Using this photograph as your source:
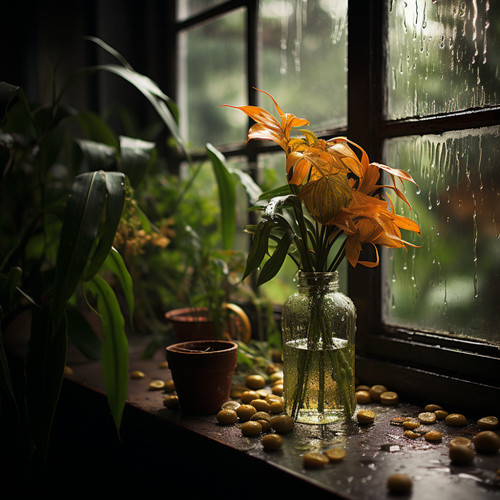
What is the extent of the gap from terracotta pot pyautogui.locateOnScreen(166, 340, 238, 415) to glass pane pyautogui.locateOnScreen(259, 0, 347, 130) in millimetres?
634

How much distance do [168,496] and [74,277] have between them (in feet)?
1.68

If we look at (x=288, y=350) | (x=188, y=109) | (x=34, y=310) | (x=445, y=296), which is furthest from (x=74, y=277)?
(x=188, y=109)

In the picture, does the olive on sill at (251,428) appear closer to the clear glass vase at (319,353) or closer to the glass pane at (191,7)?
the clear glass vase at (319,353)

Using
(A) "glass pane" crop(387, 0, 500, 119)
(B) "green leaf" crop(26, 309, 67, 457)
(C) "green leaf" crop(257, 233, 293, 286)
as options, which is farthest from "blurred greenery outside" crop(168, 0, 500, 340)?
(B) "green leaf" crop(26, 309, 67, 457)

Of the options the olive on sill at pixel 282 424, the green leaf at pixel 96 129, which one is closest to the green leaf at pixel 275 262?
the olive on sill at pixel 282 424

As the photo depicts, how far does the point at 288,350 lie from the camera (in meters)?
0.97

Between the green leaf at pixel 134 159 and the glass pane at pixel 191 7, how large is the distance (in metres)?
0.67

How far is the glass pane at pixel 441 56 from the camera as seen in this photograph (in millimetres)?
974

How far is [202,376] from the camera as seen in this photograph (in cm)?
100

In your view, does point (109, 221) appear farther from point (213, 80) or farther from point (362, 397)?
point (213, 80)

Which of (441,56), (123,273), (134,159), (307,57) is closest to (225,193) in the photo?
(134,159)

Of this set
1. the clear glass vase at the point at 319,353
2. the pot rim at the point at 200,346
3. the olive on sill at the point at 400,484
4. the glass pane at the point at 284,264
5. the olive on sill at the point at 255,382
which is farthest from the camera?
the glass pane at the point at 284,264

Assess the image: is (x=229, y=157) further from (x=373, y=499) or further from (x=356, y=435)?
(x=373, y=499)

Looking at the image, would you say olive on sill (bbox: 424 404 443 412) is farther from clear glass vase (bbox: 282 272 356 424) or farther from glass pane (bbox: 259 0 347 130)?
glass pane (bbox: 259 0 347 130)
